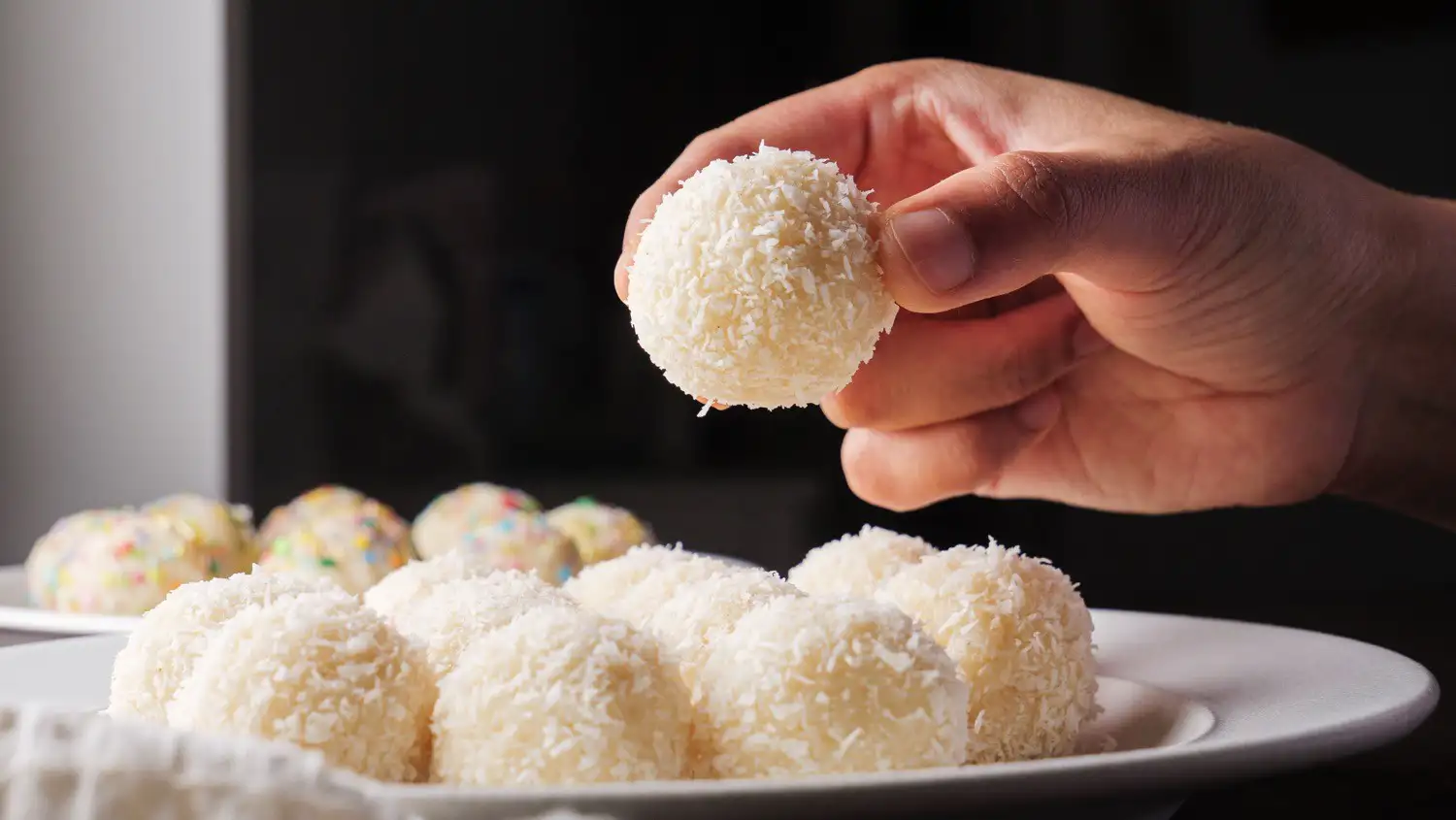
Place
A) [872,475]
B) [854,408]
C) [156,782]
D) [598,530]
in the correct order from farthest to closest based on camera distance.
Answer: [598,530] → [872,475] → [854,408] → [156,782]

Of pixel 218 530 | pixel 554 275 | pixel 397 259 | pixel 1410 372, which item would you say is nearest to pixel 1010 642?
pixel 1410 372

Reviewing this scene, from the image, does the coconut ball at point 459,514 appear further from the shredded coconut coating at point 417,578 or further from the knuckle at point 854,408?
the shredded coconut coating at point 417,578

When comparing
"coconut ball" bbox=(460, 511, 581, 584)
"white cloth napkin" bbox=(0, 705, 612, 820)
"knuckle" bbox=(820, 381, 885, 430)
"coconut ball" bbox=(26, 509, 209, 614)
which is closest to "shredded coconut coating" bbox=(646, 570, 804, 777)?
"white cloth napkin" bbox=(0, 705, 612, 820)

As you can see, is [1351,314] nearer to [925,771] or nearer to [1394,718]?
[1394,718]

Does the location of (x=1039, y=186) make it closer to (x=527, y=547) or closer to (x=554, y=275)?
(x=527, y=547)

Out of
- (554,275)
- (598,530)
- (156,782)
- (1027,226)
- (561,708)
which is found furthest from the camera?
(554,275)

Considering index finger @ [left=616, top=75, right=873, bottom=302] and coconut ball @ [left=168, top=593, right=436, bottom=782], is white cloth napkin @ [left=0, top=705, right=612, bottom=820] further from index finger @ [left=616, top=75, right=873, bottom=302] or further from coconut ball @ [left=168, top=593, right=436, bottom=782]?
index finger @ [left=616, top=75, right=873, bottom=302]
